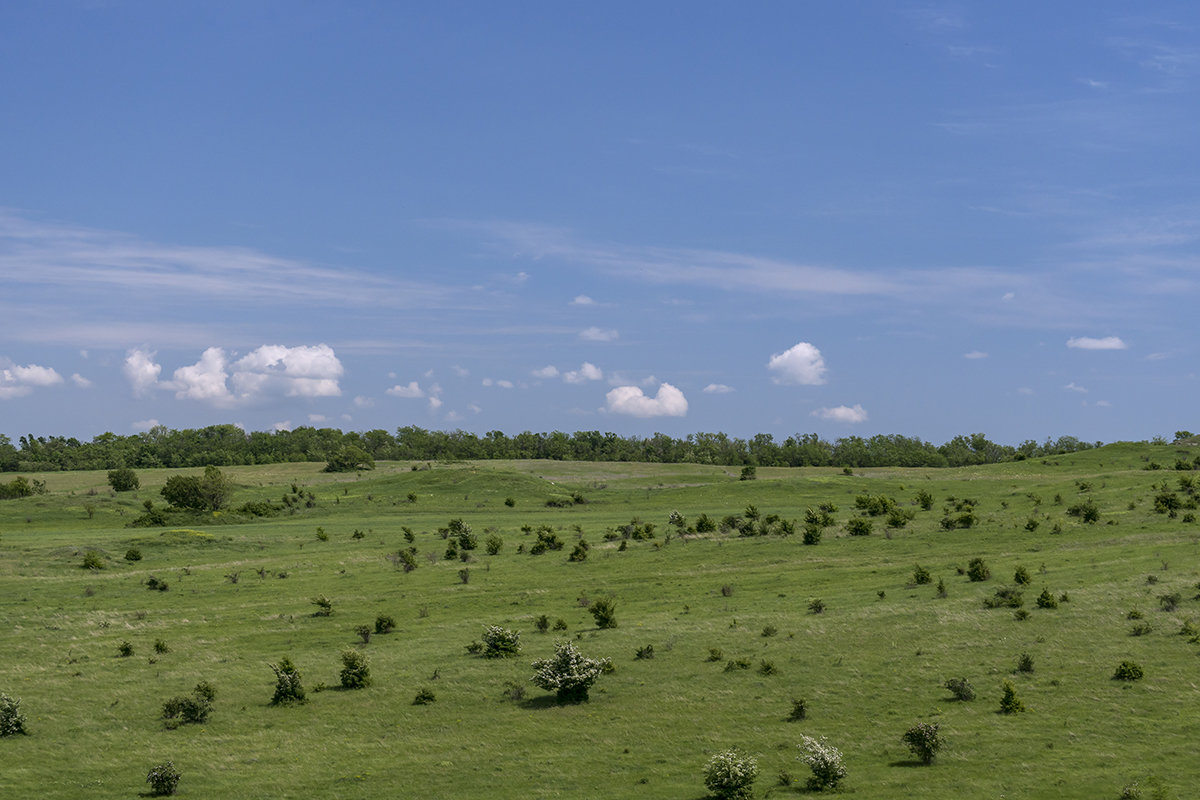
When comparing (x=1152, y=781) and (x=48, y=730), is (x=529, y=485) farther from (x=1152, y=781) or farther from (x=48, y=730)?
(x=1152, y=781)

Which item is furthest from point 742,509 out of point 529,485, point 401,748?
point 401,748

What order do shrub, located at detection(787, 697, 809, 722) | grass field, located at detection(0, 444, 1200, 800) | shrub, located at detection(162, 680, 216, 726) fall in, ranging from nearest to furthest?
1. grass field, located at detection(0, 444, 1200, 800)
2. shrub, located at detection(787, 697, 809, 722)
3. shrub, located at detection(162, 680, 216, 726)

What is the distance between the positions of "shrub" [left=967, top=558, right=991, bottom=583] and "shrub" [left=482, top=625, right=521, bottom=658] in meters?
27.1

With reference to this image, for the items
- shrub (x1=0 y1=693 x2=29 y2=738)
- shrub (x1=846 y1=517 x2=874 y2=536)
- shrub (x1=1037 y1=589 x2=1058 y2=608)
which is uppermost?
shrub (x1=846 y1=517 x2=874 y2=536)

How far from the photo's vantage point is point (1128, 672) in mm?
37938

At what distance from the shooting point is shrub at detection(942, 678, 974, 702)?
121ft

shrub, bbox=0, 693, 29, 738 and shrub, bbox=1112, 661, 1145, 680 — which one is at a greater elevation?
shrub, bbox=1112, 661, 1145, 680

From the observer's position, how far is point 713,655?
145ft

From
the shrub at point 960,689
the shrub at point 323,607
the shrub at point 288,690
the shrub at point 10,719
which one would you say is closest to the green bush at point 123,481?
the shrub at point 323,607

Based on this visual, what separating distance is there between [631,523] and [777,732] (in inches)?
2205

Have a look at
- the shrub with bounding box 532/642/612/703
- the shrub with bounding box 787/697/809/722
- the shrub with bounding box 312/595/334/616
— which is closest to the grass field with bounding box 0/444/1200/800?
the shrub with bounding box 787/697/809/722

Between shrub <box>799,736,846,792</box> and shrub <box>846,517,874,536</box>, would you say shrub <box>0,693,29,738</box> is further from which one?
shrub <box>846,517,874,536</box>

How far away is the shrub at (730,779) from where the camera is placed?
2797 centimetres

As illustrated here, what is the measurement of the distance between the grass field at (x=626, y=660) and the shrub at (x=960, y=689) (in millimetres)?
402
